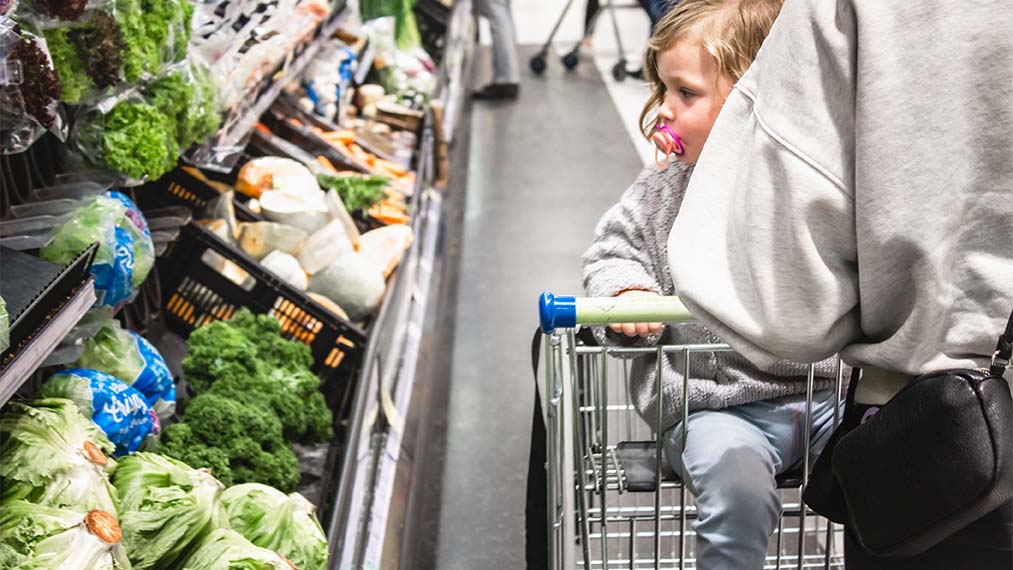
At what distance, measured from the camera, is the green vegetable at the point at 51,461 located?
6.02ft

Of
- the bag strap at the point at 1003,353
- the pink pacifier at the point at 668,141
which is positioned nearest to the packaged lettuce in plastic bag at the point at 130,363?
the pink pacifier at the point at 668,141

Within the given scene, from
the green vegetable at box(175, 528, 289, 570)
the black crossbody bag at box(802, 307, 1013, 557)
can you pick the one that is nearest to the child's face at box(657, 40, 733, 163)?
the black crossbody bag at box(802, 307, 1013, 557)

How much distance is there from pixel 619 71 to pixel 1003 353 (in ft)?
26.9

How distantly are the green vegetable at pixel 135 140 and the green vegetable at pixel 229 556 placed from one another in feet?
3.40

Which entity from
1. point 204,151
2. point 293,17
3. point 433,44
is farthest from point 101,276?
point 433,44

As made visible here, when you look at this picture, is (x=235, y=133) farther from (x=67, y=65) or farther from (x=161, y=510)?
(x=161, y=510)

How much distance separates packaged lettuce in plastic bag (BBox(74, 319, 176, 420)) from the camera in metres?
2.39

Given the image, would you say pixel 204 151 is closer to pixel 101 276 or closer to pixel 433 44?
pixel 101 276

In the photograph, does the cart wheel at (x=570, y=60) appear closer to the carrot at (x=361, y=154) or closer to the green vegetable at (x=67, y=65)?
the carrot at (x=361, y=154)

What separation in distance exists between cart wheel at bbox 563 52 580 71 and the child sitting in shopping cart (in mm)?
7652

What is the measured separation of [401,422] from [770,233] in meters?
2.29

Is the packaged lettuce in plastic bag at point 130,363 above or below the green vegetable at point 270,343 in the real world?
below

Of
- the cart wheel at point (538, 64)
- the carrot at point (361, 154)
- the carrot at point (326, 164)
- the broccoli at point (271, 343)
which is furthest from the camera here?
the cart wheel at point (538, 64)

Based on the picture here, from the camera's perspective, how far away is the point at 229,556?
1.97 m
